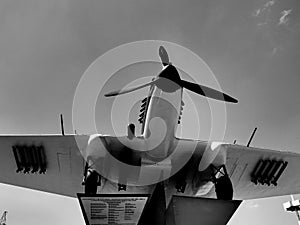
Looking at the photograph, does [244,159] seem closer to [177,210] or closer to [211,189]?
[211,189]

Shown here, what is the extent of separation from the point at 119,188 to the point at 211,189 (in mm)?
3104

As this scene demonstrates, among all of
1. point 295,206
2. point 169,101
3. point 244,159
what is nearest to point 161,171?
point 169,101

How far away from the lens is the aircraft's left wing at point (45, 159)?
8.55m

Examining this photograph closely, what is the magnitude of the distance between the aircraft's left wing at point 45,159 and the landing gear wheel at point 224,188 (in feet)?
13.7

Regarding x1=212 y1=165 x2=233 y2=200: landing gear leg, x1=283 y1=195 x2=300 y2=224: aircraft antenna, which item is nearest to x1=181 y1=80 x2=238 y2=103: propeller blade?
x1=212 y1=165 x2=233 y2=200: landing gear leg

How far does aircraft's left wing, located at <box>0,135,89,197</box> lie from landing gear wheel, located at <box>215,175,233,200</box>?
4191mm

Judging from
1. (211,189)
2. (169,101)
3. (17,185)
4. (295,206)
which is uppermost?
(169,101)

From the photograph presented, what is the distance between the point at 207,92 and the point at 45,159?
574cm

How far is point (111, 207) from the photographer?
13.1 feet

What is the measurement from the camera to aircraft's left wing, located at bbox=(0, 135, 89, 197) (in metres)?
8.55

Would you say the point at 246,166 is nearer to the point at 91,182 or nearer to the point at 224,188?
the point at 224,188

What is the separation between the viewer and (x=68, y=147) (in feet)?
29.2

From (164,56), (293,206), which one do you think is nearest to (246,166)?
(164,56)

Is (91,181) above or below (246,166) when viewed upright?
above
